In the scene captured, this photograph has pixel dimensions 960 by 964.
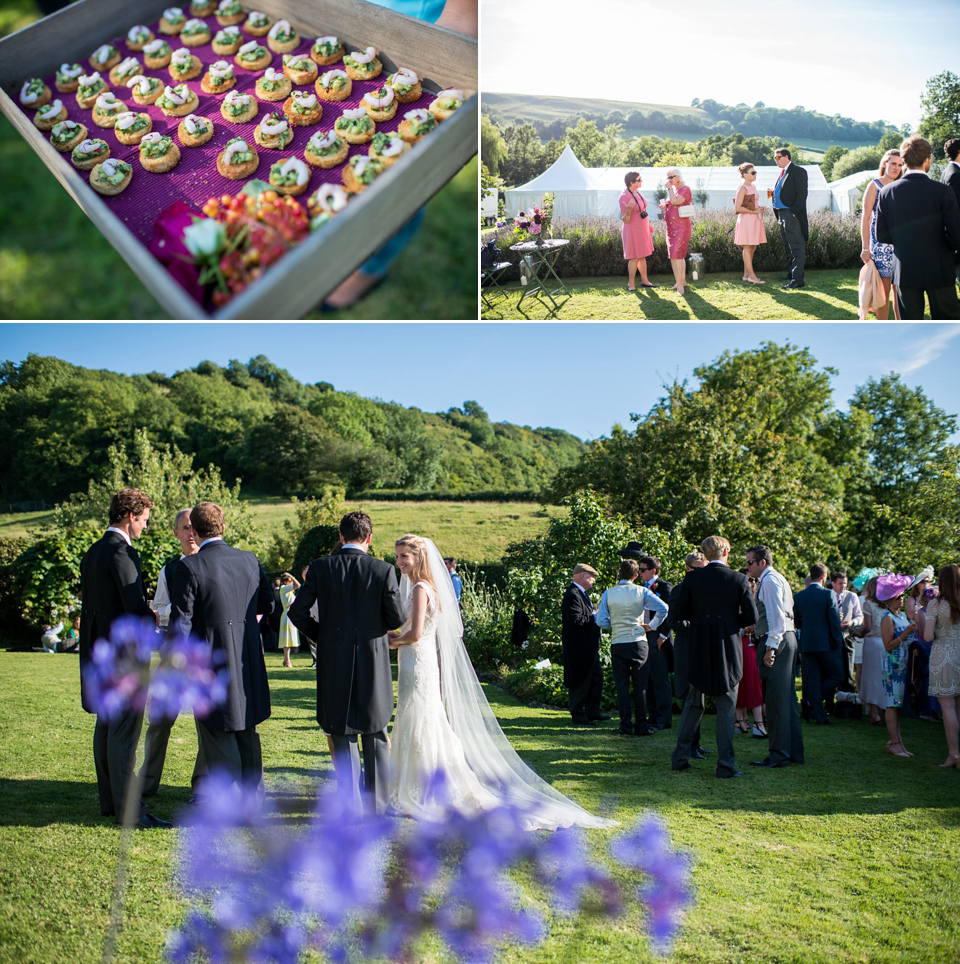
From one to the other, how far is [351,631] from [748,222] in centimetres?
661

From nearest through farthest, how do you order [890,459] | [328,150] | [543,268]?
[328,150] → [543,268] → [890,459]

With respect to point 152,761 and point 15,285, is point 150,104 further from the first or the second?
point 152,761

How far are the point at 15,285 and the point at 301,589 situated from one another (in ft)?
13.1

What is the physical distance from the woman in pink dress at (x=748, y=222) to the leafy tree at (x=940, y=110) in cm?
164

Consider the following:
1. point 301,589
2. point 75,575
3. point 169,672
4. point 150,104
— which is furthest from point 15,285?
point 75,575

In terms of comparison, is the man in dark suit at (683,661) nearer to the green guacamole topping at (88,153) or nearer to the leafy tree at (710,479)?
the green guacamole topping at (88,153)

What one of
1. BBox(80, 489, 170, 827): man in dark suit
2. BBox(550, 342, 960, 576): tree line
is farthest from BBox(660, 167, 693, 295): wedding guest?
BBox(80, 489, 170, 827): man in dark suit

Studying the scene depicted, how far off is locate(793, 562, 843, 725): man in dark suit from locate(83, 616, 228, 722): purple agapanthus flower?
5042 millimetres

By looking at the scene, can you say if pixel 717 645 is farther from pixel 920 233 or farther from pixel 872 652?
pixel 920 233

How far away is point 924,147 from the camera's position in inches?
278

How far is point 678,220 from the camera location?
8562 mm

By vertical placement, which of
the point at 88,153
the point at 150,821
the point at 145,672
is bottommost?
the point at 150,821

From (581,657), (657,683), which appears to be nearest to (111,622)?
(581,657)

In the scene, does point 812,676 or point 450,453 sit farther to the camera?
point 450,453
